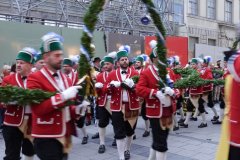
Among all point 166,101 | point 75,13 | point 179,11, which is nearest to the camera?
point 166,101

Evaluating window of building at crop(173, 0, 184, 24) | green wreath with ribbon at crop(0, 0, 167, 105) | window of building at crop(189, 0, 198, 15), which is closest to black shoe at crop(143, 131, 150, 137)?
green wreath with ribbon at crop(0, 0, 167, 105)

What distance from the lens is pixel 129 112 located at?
6727 millimetres

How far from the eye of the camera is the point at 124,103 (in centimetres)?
675

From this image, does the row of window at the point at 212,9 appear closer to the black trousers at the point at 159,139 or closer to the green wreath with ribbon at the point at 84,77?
the black trousers at the point at 159,139

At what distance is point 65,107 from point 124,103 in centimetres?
290

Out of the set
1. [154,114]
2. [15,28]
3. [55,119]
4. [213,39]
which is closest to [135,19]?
[15,28]

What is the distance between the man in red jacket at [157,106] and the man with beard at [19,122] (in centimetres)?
179

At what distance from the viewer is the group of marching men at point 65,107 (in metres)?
3.87

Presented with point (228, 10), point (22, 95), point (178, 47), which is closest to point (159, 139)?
point (22, 95)

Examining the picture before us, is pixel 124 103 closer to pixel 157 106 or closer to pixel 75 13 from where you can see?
pixel 157 106

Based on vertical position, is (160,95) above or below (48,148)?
above

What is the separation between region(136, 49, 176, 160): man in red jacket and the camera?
5.22 meters

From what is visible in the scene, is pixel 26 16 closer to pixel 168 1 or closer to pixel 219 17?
pixel 168 1

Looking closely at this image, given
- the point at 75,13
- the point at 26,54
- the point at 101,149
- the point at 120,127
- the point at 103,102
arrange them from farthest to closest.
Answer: the point at 75,13 → the point at 103,102 → the point at 101,149 → the point at 120,127 → the point at 26,54
